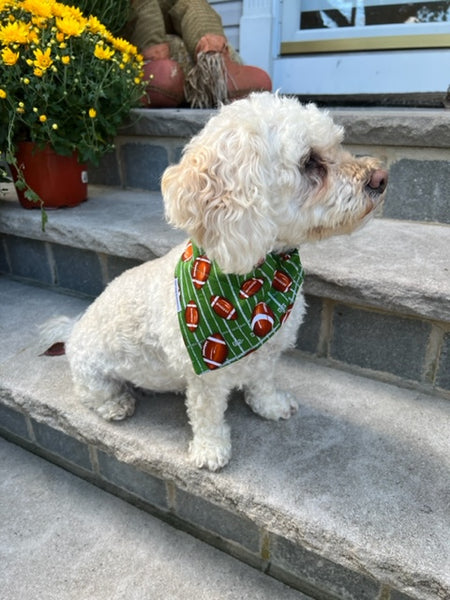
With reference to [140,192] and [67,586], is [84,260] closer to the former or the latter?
[140,192]

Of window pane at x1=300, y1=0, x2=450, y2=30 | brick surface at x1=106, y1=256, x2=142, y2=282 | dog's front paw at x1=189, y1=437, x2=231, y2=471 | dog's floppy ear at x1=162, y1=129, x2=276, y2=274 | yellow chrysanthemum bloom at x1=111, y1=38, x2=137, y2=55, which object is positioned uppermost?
window pane at x1=300, y1=0, x2=450, y2=30

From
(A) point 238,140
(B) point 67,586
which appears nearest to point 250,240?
(A) point 238,140

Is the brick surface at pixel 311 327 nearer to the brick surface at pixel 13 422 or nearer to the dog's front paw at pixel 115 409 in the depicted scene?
the dog's front paw at pixel 115 409

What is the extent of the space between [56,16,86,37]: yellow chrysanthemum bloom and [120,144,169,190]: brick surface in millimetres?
613

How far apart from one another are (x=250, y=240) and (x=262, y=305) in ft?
0.84

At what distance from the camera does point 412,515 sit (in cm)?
115

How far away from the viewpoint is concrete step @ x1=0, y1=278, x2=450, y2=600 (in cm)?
113

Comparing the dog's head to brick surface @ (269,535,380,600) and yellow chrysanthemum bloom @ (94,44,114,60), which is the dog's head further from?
yellow chrysanthemum bloom @ (94,44,114,60)

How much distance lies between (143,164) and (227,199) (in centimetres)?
169

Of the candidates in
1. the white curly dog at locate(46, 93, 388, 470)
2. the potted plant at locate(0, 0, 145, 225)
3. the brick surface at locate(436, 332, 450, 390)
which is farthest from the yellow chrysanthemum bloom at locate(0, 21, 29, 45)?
the brick surface at locate(436, 332, 450, 390)

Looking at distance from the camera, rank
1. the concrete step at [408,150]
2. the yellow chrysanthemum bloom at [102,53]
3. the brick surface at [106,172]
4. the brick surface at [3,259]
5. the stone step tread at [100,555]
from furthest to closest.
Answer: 1. the brick surface at [106,172]
2. the brick surface at [3,259]
3. the yellow chrysanthemum bloom at [102,53]
4. the concrete step at [408,150]
5. the stone step tread at [100,555]

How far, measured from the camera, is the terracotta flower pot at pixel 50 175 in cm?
217

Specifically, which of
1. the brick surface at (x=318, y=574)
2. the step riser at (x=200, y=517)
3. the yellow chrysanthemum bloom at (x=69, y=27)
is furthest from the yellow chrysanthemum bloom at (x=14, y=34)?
the brick surface at (x=318, y=574)

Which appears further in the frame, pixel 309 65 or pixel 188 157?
pixel 309 65
